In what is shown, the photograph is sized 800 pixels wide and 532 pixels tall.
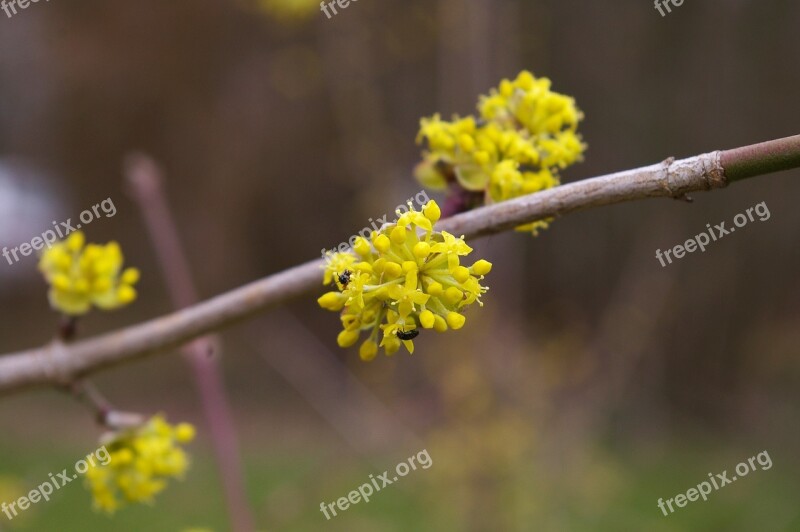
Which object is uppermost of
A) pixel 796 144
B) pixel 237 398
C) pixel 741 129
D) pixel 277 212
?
pixel 277 212

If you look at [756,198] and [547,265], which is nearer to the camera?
[756,198]

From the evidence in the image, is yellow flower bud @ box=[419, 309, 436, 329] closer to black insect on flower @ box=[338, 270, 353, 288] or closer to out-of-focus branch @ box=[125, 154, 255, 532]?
black insect on flower @ box=[338, 270, 353, 288]

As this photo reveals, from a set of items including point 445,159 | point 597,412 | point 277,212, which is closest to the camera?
point 445,159

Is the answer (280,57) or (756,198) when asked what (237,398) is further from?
(756,198)

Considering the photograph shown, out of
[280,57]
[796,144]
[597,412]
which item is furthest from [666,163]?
[280,57]

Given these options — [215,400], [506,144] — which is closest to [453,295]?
[506,144]
